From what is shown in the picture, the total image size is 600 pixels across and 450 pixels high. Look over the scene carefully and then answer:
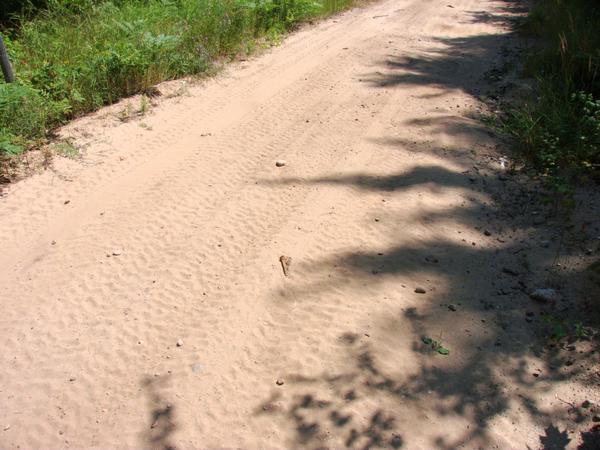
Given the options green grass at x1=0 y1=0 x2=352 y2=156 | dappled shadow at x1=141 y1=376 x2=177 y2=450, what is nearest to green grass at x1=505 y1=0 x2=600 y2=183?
dappled shadow at x1=141 y1=376 x2=177 y2=450

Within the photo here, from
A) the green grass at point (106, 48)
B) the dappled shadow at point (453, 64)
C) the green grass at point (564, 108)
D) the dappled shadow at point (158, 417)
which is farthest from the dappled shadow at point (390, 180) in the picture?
the green grass at point (106, 48)

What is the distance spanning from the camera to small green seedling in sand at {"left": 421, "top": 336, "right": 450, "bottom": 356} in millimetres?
4027

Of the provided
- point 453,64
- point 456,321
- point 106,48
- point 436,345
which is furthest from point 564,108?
point 106,48

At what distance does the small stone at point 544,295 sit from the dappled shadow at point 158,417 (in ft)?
10.1

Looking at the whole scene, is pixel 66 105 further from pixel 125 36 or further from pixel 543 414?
pixel 543 414

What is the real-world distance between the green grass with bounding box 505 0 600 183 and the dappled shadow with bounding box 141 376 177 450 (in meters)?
4.69

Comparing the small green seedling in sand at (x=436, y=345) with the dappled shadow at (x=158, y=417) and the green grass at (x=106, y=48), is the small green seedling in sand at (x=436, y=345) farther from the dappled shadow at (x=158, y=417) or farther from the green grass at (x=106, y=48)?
the green grass at (x=106, y=48)

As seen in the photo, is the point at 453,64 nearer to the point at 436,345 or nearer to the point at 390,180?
the point at 390,180

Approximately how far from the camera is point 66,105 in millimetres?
6836

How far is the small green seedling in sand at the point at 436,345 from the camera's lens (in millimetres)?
4027

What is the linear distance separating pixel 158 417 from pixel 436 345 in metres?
2.08

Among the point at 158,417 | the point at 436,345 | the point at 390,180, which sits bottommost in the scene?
the point at 158,417

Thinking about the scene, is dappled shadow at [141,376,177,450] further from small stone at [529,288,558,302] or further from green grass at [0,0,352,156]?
green grass at [0,0,352,156]

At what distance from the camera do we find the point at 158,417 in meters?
3.56
